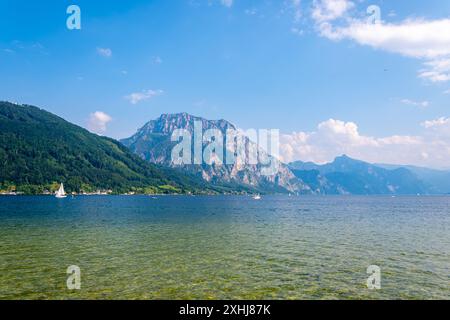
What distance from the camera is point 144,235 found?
71875 mm

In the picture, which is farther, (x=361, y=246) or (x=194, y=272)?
(x=361, y=246)

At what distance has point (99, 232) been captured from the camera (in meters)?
75.9

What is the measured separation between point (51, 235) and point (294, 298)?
185 ft

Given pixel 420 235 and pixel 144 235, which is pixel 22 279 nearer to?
pixel 144 235

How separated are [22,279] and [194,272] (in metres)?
17.5
